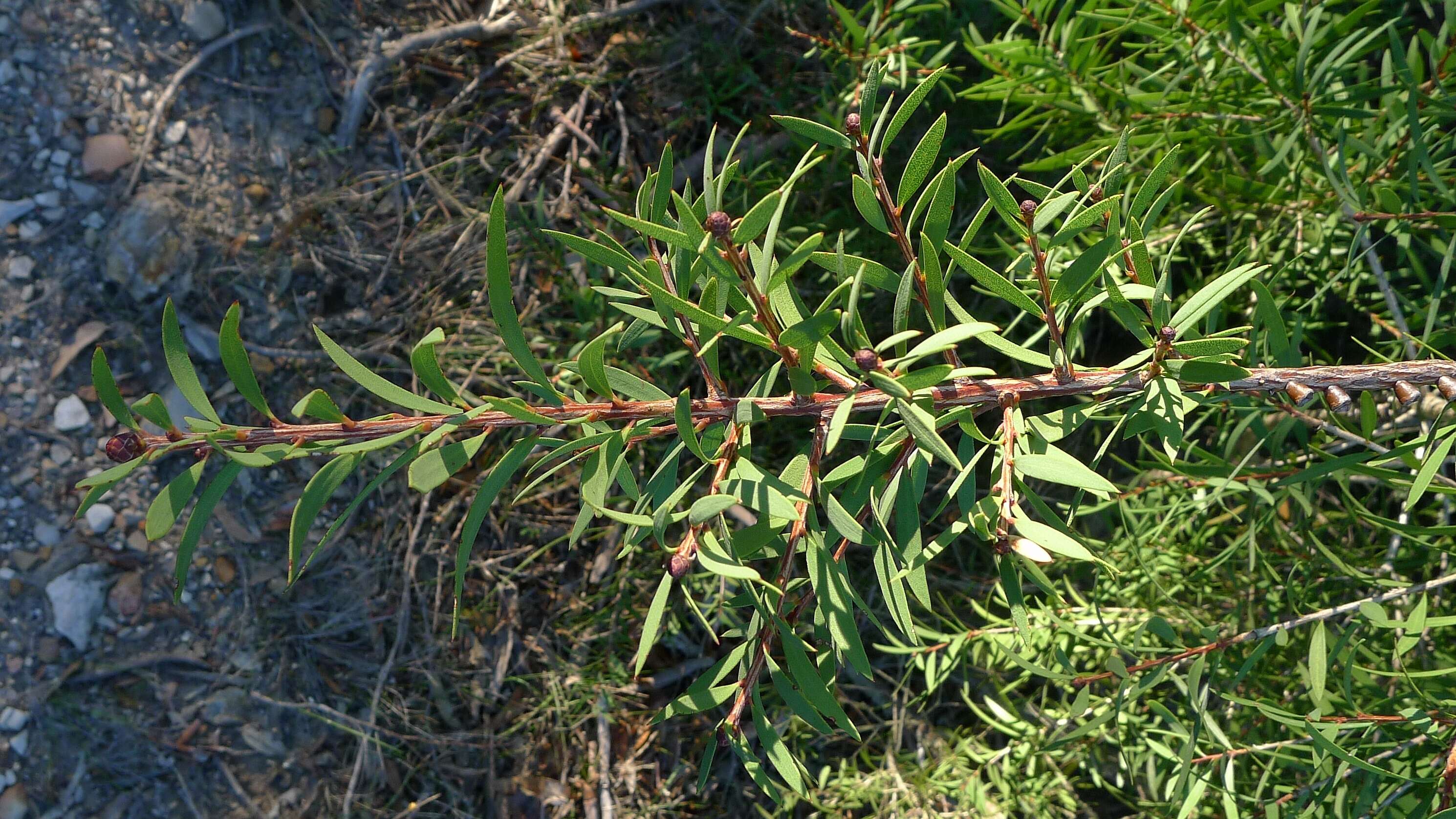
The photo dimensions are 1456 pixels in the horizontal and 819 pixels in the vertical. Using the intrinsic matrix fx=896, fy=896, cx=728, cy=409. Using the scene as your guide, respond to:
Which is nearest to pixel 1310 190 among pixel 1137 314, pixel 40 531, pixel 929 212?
pixel 1137 314

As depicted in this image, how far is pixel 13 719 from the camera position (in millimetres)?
Result: 1634

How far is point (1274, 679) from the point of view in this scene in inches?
48.7

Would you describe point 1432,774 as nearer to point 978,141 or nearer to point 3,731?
point 978,141

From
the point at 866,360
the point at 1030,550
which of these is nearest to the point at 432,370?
the point at 866,360

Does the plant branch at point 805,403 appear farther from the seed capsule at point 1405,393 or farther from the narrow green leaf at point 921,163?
A: the narrow green leaf at point 921,163

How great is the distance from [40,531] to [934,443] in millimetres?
1798

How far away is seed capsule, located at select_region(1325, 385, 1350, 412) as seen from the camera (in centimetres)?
60

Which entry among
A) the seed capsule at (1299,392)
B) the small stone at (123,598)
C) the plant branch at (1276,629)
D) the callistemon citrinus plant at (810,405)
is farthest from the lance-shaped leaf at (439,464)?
the small stone at (123,598)

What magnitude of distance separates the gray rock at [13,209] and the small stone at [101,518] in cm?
55

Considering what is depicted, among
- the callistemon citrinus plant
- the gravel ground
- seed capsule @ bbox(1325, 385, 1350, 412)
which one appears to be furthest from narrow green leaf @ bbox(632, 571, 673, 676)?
the gravel ground

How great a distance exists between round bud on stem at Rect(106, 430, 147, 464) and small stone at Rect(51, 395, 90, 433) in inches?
52.4

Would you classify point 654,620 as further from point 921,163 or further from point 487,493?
point 921,163

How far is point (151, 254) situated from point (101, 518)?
19.4 inches

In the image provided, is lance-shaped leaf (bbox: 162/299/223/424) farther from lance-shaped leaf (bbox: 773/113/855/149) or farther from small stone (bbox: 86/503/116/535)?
small stone (bbox: 86/503/116/535)
